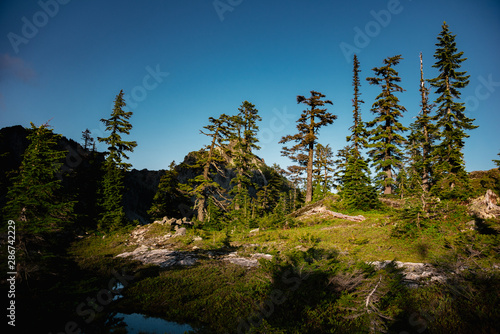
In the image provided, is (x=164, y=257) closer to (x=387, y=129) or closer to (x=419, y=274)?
(x=419, y=274)

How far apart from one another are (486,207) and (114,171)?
32.7 m

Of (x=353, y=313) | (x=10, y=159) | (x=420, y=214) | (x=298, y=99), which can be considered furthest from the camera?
(x=298, y=99)

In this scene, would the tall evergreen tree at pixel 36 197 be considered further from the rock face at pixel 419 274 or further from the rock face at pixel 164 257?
the rock face at pixel 419 274

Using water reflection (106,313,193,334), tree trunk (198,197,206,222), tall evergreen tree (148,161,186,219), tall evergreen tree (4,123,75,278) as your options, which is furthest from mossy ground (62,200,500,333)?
tall evergreen tree (148,161,186,219)

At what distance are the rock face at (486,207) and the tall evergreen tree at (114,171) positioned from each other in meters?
29.1

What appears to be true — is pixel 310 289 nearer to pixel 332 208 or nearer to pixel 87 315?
pixel 87 315

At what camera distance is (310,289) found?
6.73 meters

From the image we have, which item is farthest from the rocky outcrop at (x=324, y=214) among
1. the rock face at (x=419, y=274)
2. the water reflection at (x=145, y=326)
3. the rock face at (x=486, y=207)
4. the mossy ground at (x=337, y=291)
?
the water reflection at (x=145, y=326)

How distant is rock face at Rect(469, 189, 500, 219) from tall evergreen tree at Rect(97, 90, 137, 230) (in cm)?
2913

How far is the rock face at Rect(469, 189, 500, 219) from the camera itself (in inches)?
459

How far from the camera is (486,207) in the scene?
12.2m

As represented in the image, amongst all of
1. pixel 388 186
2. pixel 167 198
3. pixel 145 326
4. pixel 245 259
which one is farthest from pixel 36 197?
pixel 388 186

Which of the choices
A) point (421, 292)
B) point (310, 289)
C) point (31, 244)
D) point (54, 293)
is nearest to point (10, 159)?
point (31, 244)

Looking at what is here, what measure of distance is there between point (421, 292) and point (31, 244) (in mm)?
13239
